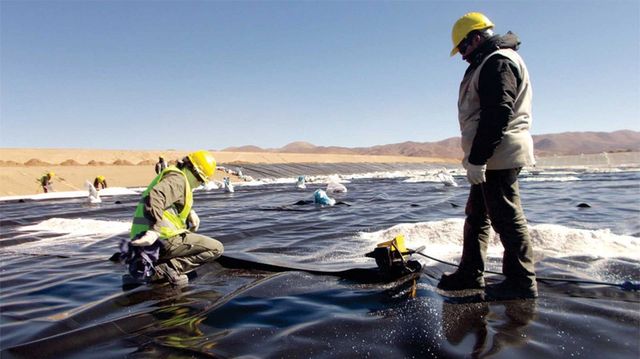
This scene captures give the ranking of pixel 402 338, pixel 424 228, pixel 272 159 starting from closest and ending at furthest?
1. pixel 402 338
2. pixel 424 228
3. pixel 272 159

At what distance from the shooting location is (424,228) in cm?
682

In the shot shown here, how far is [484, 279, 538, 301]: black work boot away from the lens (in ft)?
11.6

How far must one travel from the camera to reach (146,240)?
4273 mm

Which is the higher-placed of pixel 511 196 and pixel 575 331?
pixel 511 196

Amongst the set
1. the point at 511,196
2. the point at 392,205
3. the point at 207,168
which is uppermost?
the point at 207,168

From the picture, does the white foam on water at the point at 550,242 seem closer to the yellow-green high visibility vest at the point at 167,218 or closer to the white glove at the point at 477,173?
the white glove at the point at 477,173

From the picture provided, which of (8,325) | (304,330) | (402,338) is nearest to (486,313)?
(402,338)

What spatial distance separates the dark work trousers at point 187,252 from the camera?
15.9ft

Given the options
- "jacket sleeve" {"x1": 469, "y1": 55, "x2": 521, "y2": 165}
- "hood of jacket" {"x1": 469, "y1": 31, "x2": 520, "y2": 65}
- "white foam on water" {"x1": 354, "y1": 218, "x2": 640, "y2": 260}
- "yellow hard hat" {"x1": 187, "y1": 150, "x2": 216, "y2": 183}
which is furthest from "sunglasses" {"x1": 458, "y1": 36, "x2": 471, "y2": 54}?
"yellow hard hat" {"x1": 187, "y1": 150, "x2": 216, "y2": 183}

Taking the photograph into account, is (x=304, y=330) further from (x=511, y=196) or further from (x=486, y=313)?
(x=511, y=196)

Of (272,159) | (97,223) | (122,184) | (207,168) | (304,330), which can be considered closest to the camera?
(304,330)

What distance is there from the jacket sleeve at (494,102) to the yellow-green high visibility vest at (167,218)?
10.7 feet

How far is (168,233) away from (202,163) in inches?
37.0

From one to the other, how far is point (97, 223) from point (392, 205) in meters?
8.69
